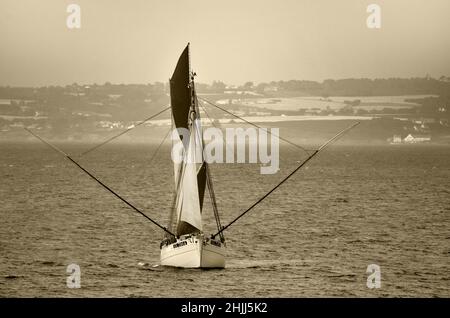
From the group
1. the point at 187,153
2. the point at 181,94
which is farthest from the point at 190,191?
the point at 181,94

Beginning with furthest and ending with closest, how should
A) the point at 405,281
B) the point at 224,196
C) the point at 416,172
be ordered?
the point at 416,172, the point at 224,196, the point at 405,281

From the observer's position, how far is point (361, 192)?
13100 cm

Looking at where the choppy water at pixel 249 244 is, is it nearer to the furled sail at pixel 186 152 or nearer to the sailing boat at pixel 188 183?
the sailing boat at pixel 188 183

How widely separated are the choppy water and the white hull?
0.65 metres

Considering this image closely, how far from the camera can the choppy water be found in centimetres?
5094

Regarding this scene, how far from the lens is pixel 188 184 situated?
52.4 m

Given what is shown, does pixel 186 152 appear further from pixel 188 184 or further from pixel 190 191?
pixel 190 191

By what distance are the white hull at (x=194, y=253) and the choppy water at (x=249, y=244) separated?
65cm

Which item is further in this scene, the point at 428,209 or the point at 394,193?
the point at 394,193

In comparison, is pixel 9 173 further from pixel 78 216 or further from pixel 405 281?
pixel 405 281

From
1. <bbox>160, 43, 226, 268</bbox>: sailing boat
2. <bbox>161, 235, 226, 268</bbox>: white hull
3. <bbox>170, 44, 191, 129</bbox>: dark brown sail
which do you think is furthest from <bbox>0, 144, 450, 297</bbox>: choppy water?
<bbox>170, 44, 191, 129</bbox>: dark brown sail

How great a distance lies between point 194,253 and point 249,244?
1751 centimetres
